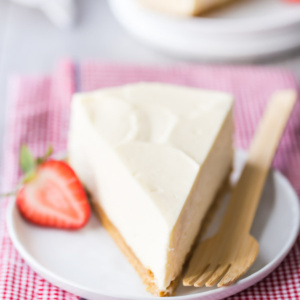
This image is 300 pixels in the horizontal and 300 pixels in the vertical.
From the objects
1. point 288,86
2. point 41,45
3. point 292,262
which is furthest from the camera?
point 41,45

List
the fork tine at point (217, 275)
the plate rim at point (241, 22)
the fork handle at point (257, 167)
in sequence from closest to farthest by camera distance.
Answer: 1. the fork tine at point (217, 275)
2. the fork handle at point (257, 167)
3. the plate rim at point (241, 22)

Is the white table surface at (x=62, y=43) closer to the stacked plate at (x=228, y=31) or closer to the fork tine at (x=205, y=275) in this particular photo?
the stacked plate at (x=228, y=31)

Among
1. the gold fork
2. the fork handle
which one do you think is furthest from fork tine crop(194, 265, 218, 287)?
the fork handle

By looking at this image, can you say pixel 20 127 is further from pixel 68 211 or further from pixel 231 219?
pixel 231 219

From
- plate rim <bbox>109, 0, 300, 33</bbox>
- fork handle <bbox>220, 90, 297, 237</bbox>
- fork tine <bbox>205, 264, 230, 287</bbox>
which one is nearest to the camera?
fork tine <bbox>205, 264, 230, 287</bbox>

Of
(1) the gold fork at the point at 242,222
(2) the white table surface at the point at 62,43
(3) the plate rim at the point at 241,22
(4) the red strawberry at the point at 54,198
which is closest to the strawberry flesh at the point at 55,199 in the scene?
(4) the red strawberry at the point at 54,198

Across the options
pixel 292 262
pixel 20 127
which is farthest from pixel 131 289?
pixel 20 127

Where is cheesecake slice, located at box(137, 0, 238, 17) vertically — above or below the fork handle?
above

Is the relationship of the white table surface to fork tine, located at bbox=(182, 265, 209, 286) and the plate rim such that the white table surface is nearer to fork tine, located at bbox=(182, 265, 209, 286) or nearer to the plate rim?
the plate rim

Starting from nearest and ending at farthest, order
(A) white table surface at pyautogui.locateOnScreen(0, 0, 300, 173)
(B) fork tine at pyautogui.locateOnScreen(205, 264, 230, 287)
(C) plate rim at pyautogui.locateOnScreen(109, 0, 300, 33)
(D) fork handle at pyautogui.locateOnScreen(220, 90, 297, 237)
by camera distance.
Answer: (B) fork tine at pyautogui.locateOnScreen(205, 264, 230, 287), (D) fork handle at pyautogui.locateOnScreen(220, 90, 297, 237), (C) plate rim at pyautogui.locateOnScreen(109, 0, 300, 33), (A) white table surface at pyautogui.locateOnScreen(0, 0, 300, 173)
